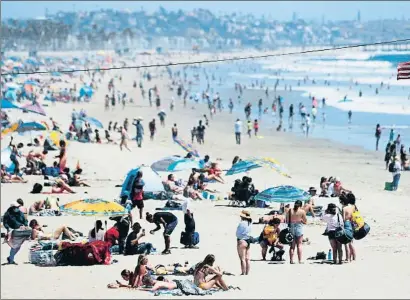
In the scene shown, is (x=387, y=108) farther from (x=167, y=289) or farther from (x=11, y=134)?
(x=167, y=289)

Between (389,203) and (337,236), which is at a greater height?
(337,236)

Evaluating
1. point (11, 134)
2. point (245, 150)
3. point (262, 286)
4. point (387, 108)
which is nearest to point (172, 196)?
point (262, 286)

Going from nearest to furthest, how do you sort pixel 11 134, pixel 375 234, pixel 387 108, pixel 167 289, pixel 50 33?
1. pixel 167 289
2. pixel 375 234
3. pixel 11 134
4. pixel 387 108
5. pixel 50 33

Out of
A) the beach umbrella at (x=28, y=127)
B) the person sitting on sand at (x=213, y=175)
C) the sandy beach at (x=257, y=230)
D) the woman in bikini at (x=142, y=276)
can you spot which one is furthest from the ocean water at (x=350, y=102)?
the beach umbrella at (x=28, y=127)

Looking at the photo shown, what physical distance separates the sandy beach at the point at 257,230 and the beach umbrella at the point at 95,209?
84 centimetres

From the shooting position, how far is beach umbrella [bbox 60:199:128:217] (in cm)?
1426

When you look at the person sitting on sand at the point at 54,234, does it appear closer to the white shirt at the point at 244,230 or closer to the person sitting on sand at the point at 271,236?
the person sitting on sand at the point at 271,236

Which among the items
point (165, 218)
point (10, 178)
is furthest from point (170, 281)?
point (10, 178)

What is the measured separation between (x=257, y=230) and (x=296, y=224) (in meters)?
→ 3.02

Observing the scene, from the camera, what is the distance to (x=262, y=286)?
37.8 feet

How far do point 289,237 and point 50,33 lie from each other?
170656 millimetres

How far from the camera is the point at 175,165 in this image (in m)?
21.3

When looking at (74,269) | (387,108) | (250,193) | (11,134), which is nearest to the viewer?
(74,269)

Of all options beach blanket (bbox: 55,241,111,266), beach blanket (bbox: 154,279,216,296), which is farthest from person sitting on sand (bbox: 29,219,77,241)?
beach blanket (bbox: 154,279,216,296)
